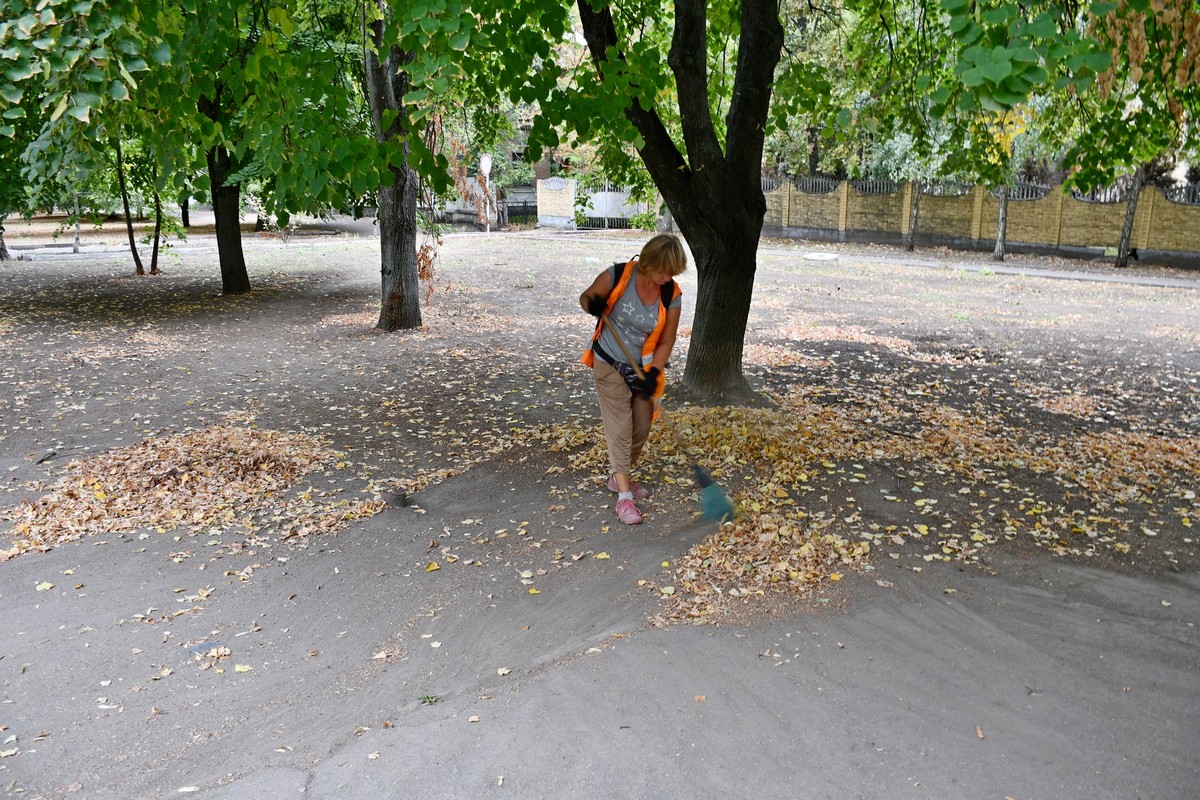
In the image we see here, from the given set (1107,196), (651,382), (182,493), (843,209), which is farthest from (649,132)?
(843,209)

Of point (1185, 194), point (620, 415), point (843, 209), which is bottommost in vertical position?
point (620, 415)

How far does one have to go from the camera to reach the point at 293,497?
6309 millimetres

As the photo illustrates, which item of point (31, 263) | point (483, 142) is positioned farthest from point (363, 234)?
point (483, 142)

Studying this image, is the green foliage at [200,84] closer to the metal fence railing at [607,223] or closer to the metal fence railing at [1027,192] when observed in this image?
the metal fence railing at [1027,192]

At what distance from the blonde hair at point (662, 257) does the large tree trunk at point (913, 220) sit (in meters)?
25.0

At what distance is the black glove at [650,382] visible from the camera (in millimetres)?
5512

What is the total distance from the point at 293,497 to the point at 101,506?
4.02 feet

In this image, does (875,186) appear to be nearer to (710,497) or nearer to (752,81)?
(752,81)

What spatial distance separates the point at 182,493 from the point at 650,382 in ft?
11.1

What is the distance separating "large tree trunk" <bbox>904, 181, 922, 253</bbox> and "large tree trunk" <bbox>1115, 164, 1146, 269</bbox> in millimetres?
5976

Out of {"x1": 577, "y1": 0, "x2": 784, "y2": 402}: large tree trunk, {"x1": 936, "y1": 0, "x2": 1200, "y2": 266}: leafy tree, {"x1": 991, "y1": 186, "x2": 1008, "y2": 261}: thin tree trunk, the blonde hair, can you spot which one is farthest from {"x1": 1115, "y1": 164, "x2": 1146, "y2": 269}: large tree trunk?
the blonde hair

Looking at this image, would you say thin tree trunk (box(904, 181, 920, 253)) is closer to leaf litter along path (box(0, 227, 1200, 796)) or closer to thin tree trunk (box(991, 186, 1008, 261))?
thin tree trunk (box(991, 186, 1008, 261))

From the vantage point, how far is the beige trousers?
557 cm

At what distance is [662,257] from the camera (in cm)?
523
